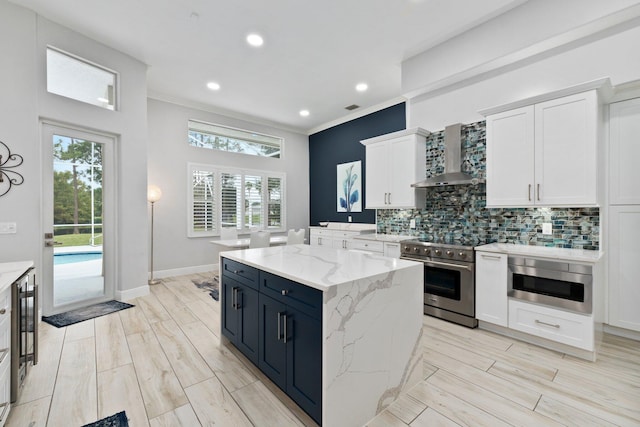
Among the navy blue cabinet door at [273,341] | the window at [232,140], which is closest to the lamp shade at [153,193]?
the window at [232,140]

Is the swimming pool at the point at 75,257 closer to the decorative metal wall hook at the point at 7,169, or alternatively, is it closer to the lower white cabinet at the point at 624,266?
the decorative metal wall hook at the point at 7,169

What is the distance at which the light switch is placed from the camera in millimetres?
2944

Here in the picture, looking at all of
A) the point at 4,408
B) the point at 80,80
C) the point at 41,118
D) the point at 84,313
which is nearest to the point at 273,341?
the point at 4,408

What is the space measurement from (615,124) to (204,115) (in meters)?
6.35

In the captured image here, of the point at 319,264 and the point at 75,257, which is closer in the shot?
the point at 319,264

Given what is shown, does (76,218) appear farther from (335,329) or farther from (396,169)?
(396,169)

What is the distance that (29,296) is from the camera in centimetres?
202

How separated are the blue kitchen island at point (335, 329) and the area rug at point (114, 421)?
0.86 metres

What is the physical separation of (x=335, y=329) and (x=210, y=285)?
3.92 m

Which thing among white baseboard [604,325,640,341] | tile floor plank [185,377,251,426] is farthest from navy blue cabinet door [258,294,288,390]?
white baseboard [604,325,640,341]

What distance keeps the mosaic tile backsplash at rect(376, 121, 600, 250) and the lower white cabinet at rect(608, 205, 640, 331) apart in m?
0.25

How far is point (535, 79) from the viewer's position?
3.20 meters

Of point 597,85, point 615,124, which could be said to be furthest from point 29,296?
point 615,124

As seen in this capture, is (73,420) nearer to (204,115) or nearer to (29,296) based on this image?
(29,296)
